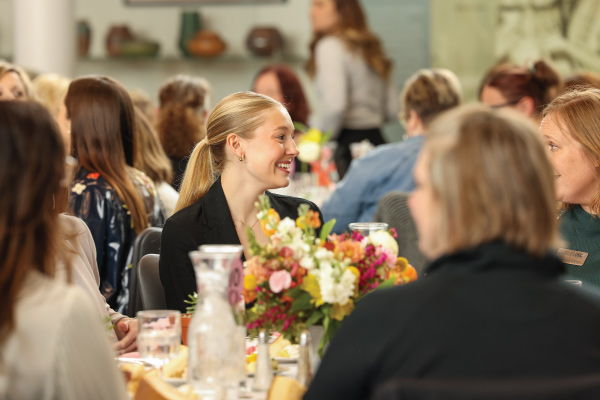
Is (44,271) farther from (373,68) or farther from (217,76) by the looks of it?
(217,76)

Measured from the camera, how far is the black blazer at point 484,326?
1.31 meters

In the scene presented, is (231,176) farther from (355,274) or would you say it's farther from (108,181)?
(355,274)

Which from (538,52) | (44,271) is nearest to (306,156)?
(538,52)

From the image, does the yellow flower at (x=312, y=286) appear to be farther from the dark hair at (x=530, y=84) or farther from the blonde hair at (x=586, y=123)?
the dark hair at (x=530, y=84)

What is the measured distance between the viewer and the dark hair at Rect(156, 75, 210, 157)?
193 inches

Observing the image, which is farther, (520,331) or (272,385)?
(272,385)

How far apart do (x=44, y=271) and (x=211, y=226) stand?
1.35 metres

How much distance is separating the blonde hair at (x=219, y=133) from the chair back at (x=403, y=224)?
0.91m

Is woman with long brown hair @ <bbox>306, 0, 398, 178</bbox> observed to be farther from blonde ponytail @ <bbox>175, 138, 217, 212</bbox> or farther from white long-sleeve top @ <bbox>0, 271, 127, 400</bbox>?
white long-sleeve top @ <bbox>0, 271, 127, 400</bbox>

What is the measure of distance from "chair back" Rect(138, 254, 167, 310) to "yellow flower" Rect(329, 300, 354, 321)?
1139mm

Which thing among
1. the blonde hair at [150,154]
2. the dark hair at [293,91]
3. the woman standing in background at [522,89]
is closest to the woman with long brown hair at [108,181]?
the blonde hair at [150,154]

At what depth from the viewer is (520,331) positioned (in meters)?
1.31

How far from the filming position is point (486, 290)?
4.33 ft

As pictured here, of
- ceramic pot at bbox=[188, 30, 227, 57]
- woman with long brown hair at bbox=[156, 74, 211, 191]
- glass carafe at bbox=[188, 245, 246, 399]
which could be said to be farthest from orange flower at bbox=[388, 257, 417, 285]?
ceramic pot at bbox=[188, 30, 227, 57]
